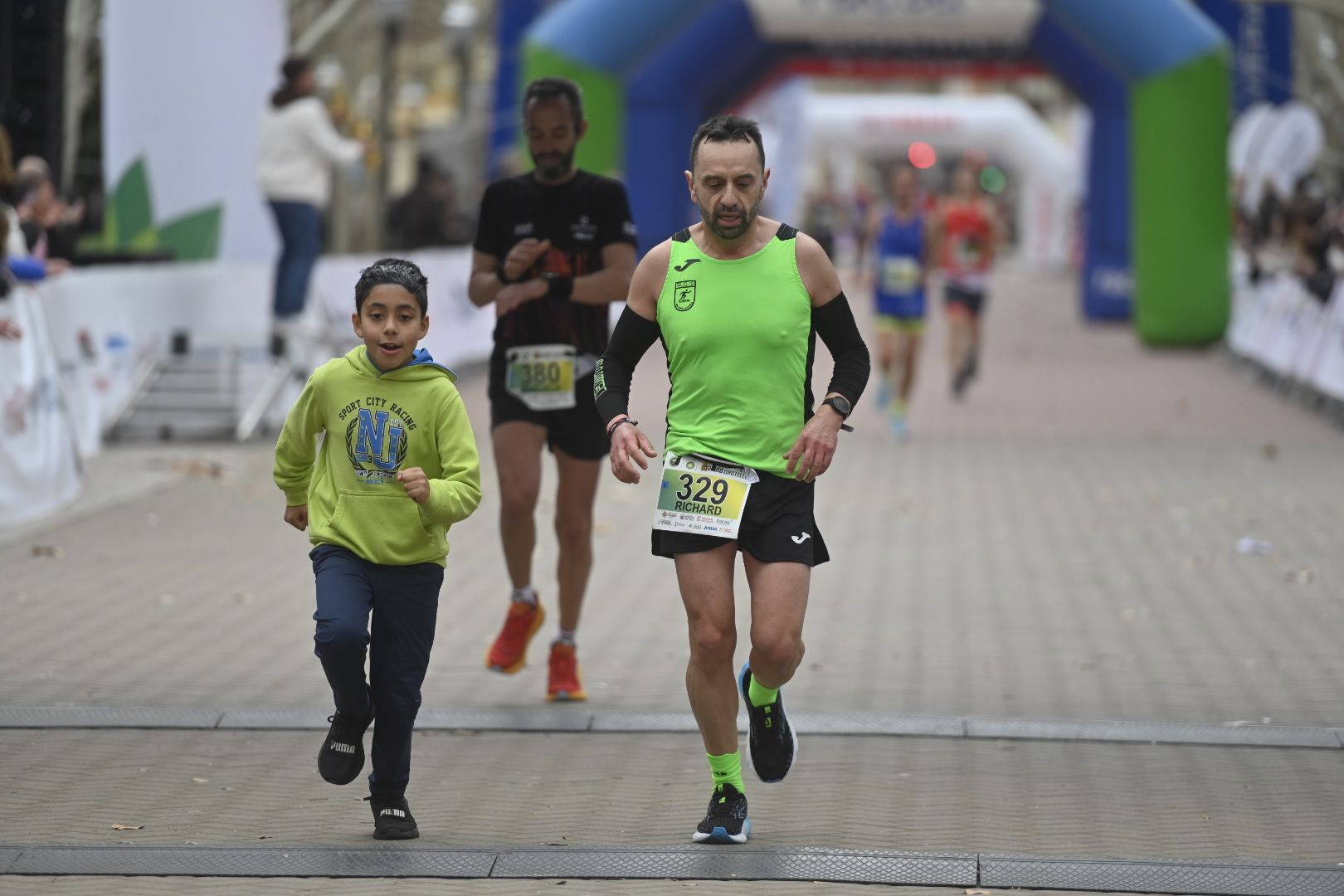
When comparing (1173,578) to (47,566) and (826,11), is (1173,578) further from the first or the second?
(826,11)

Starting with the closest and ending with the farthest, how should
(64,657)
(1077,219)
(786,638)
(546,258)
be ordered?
(786,638) < (546,258) < (64,657) < (1077,219)

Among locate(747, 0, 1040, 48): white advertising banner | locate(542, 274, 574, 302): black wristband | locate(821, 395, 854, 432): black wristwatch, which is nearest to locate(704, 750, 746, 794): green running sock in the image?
locate(821, 395, 854, 432): black wristwatch

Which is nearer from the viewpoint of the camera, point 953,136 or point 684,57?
point 684,57

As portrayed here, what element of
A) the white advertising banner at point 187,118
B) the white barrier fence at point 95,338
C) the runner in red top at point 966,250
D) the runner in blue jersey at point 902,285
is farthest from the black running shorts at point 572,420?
the runner in red top at point 966,250

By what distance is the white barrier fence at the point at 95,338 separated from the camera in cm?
1138

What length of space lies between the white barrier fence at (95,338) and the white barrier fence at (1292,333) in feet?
23.4

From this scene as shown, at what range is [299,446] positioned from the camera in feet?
17.5

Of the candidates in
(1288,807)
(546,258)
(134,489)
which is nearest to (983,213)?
(134,489)

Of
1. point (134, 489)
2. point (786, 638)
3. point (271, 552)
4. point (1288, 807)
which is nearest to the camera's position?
point (786, 638)

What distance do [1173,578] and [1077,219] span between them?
121ft

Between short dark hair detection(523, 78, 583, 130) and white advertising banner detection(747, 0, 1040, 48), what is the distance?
700 inches

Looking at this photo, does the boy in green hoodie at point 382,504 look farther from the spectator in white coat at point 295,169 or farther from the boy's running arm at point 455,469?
the spectator in white coat at point 295,169

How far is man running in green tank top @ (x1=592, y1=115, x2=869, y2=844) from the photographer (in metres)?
5.26

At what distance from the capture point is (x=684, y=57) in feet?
86.0
